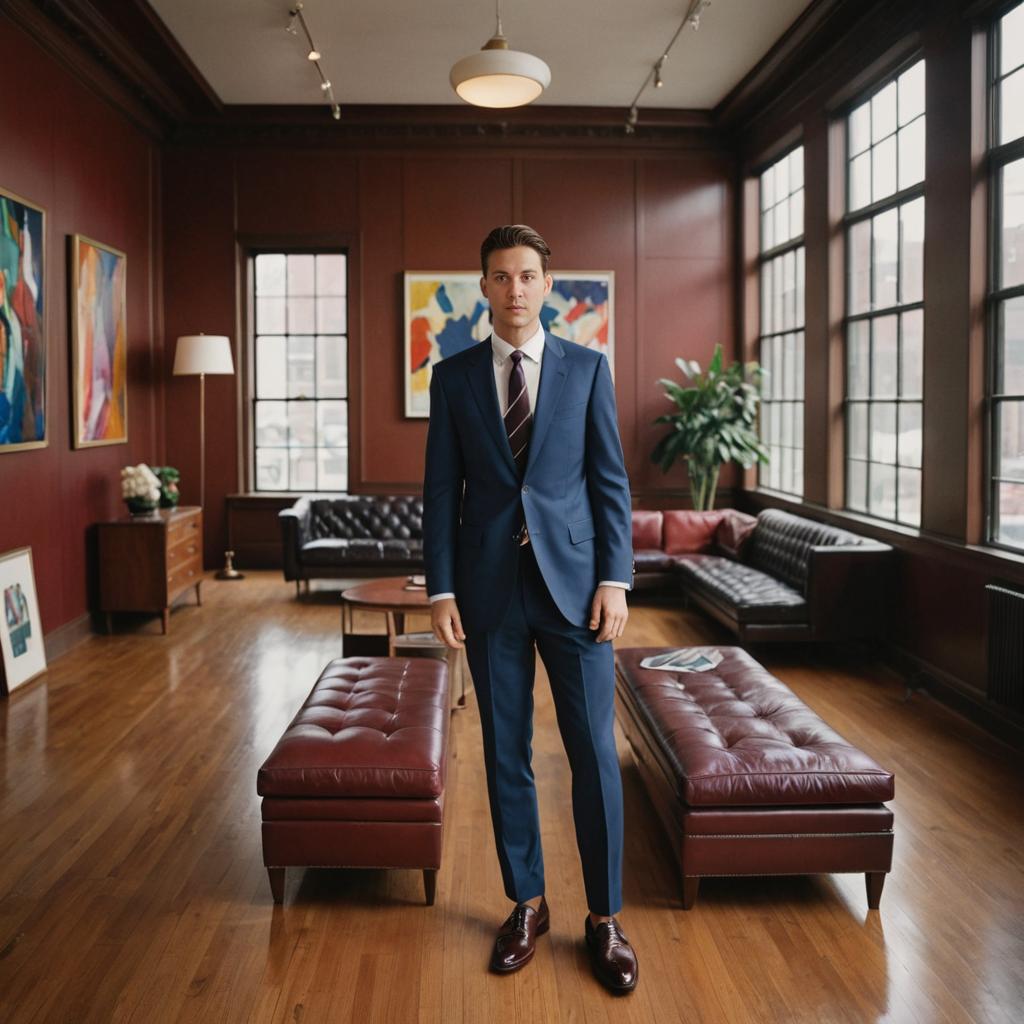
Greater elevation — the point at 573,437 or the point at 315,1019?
the point at 573,437

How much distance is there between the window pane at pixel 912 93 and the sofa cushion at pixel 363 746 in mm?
4576

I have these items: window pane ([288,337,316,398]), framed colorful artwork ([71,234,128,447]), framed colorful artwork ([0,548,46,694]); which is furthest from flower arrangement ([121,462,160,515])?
window pane ([288,337,316,398])

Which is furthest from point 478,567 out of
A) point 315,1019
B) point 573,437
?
point 315,1019

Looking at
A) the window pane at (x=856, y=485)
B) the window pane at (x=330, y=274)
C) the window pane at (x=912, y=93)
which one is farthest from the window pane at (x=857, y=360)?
the window pane at (x=330, y=274)

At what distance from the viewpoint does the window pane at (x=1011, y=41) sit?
4957mm

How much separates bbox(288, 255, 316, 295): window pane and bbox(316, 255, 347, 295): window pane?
5 cm

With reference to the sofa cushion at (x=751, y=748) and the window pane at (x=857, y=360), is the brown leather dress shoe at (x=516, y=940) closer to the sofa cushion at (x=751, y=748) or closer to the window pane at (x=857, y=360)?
the sofa cushion at (x=751, y=748)

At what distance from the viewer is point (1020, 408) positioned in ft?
16.4

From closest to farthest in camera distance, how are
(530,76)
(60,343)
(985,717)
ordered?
(985,717) → (530,76) → (60,343)

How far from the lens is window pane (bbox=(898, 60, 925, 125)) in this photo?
19.9ft

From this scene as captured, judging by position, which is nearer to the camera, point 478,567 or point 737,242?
point 478,567

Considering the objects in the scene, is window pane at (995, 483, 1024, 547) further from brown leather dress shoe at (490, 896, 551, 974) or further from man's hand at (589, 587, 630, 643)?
brown leather dress shoe at (490, 896, 551, 974)

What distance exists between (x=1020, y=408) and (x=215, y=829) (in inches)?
159

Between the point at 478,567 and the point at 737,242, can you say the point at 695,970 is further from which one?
the point at 737,242
